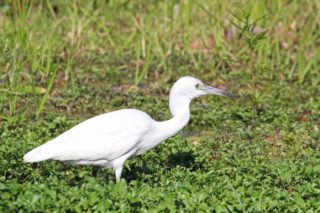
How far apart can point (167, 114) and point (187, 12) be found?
230cm

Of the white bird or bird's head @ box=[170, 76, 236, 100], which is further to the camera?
bird's head @ box=[170, 76, 236, 100]

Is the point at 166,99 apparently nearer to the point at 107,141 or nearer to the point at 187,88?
the point at 187,88

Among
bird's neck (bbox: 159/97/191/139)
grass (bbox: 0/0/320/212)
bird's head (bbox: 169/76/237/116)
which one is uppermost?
bird's head (bbox: 169/76/237/116)

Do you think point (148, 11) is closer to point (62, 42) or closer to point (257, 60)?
point (62, 42)

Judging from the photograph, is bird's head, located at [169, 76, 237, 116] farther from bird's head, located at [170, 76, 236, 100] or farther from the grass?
the grass

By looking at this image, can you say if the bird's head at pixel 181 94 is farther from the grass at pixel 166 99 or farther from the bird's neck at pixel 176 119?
the grass at pixel 166 99

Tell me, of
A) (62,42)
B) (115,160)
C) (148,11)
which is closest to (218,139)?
(115,160)

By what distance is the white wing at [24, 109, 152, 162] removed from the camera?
20.5 ft

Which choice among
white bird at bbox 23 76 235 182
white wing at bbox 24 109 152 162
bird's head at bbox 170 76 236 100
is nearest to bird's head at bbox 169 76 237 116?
bird's head at bbox 170 76 236 100

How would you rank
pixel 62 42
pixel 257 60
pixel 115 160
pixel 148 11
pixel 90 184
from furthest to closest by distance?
1. pixel 148 11
2. pixel 62 42
3. pixel 257 60
4. pixel 115 160
5. pixel 90 184

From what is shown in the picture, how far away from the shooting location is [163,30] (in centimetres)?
1107

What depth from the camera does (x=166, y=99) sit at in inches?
373

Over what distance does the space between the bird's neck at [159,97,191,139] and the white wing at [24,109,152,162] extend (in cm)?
19

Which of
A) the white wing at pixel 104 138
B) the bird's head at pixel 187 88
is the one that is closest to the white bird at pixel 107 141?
the white wing at pixel 104 138
